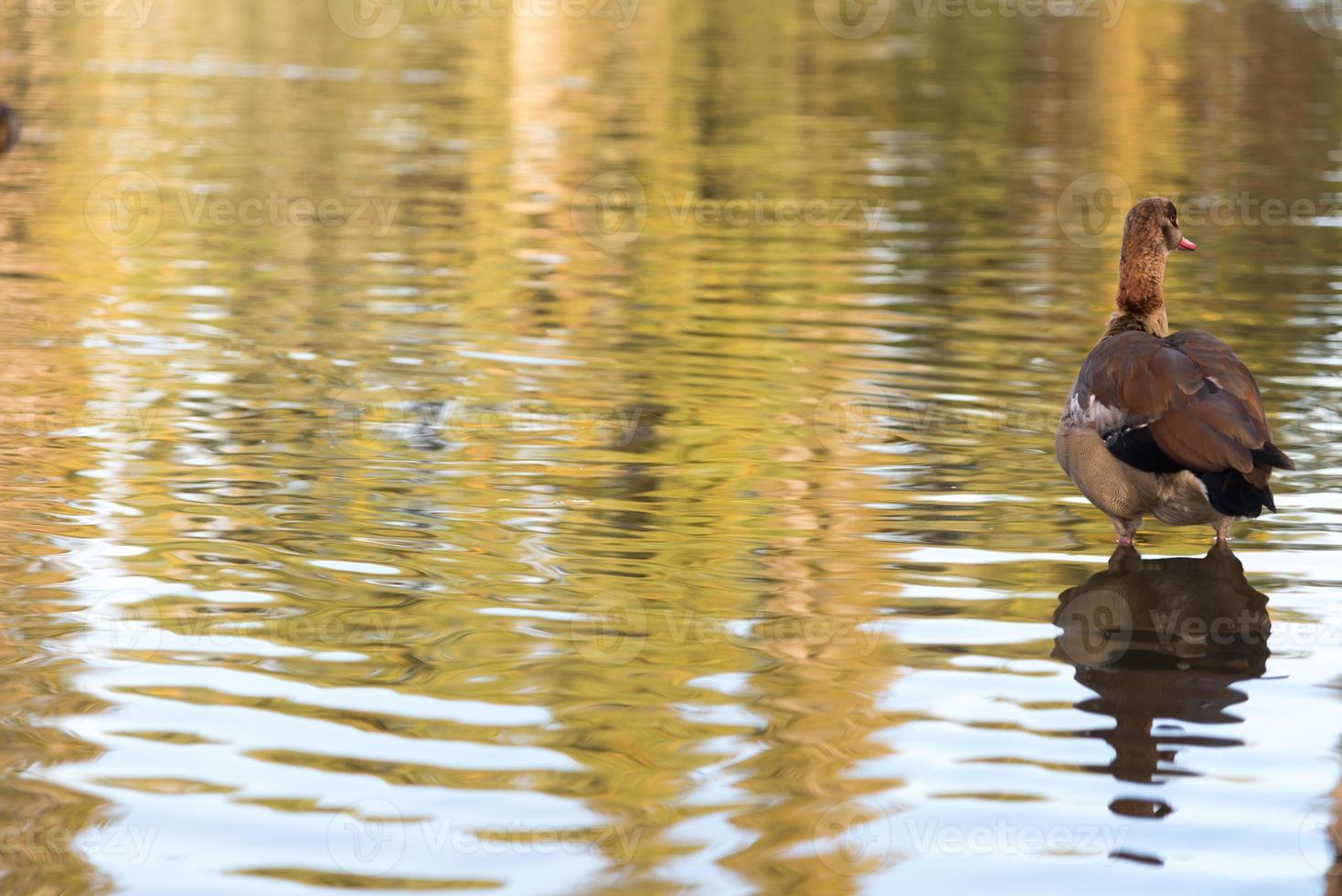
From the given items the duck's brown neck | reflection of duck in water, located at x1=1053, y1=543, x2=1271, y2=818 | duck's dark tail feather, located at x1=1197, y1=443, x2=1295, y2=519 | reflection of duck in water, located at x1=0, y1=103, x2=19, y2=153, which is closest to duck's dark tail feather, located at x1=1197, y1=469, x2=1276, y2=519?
duck's dark tail feather, located at x1=1197, y1=443, x2=1295, y2=519

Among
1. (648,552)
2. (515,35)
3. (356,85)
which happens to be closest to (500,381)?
(648,552)

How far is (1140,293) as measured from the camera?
980cm

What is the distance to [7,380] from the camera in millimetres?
12750

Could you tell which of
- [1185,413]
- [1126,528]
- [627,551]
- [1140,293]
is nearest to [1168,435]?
[1185,413]

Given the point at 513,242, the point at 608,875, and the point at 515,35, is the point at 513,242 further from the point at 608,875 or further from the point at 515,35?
the point at 515,35

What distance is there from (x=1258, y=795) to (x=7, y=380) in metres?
9.13

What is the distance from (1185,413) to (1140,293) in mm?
1705

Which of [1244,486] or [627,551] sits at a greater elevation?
[1244,486]

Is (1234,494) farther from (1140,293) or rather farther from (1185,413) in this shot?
(1140,293)

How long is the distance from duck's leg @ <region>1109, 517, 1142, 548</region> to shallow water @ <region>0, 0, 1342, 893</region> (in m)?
0.11

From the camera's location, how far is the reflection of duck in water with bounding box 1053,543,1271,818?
21.5 feet

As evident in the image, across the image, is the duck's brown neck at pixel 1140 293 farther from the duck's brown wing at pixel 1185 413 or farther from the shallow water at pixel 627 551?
the shallow water at pixel 627 551

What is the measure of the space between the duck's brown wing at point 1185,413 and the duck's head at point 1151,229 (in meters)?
0.94

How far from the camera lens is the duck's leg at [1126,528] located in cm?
897
